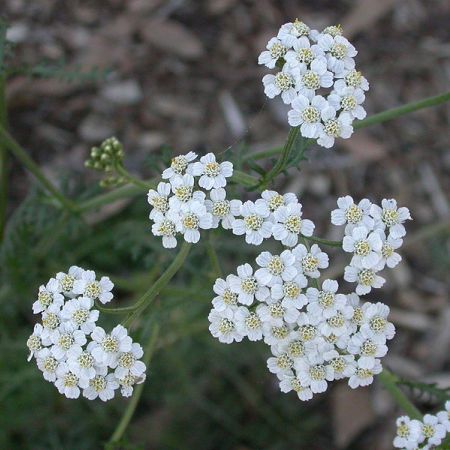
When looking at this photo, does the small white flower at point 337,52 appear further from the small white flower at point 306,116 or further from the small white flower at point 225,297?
the small white flower at point 225,297

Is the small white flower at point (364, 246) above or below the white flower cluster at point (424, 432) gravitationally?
above

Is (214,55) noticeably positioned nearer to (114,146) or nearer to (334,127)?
(114,146)

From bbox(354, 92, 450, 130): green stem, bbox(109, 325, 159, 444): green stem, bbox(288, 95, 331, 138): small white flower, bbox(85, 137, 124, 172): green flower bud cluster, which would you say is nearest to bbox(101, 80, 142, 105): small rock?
bbox(85, 137, 124, 172): green flower bud cluster

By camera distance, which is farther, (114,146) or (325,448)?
(325,448)

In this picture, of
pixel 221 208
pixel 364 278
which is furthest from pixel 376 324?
pixel 221 208

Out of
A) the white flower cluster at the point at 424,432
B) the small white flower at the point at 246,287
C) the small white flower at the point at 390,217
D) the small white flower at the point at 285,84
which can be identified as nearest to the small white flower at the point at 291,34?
the small white flower at the point at 285,84

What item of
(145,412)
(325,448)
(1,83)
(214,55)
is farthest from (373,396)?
(1,83)
